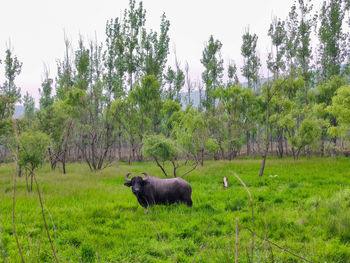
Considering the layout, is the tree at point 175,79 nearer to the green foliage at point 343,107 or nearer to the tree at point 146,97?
the tree at point 146,97

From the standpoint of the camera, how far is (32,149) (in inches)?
416

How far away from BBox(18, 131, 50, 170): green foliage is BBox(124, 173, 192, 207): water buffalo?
5.85 metres

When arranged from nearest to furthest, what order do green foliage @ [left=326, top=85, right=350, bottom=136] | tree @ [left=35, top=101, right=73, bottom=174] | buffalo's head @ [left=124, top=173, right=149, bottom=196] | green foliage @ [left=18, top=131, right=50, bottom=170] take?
buffalo's head @ [left=124, top=173, right=149, bottom=196] < green foliage @ [left=18, top=131, right=50, bottom=170] < green foliage @ [left=326, top=85, right=350, bottom=136] < tree @ [left=35, top=101, right=73, bottom=174]

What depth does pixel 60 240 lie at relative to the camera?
5445mm

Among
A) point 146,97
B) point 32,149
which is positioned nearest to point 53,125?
point 32,149

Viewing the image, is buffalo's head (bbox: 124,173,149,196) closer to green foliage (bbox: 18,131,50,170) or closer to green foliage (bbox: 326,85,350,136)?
green foliage (bbox: 18,131,50,170)

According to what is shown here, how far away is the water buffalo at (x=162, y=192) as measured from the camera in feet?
25.2

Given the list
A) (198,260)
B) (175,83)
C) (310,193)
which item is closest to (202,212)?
(198,260)

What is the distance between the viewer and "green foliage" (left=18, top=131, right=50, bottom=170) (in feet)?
33.9

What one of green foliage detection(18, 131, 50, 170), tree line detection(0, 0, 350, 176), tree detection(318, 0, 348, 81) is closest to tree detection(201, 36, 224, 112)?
tree line detection(0, 0, 350, 176)

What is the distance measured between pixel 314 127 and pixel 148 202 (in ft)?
59.7

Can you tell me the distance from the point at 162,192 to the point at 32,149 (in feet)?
23.8

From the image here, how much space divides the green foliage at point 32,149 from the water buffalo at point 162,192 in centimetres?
585

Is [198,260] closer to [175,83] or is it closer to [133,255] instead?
[133,255]
